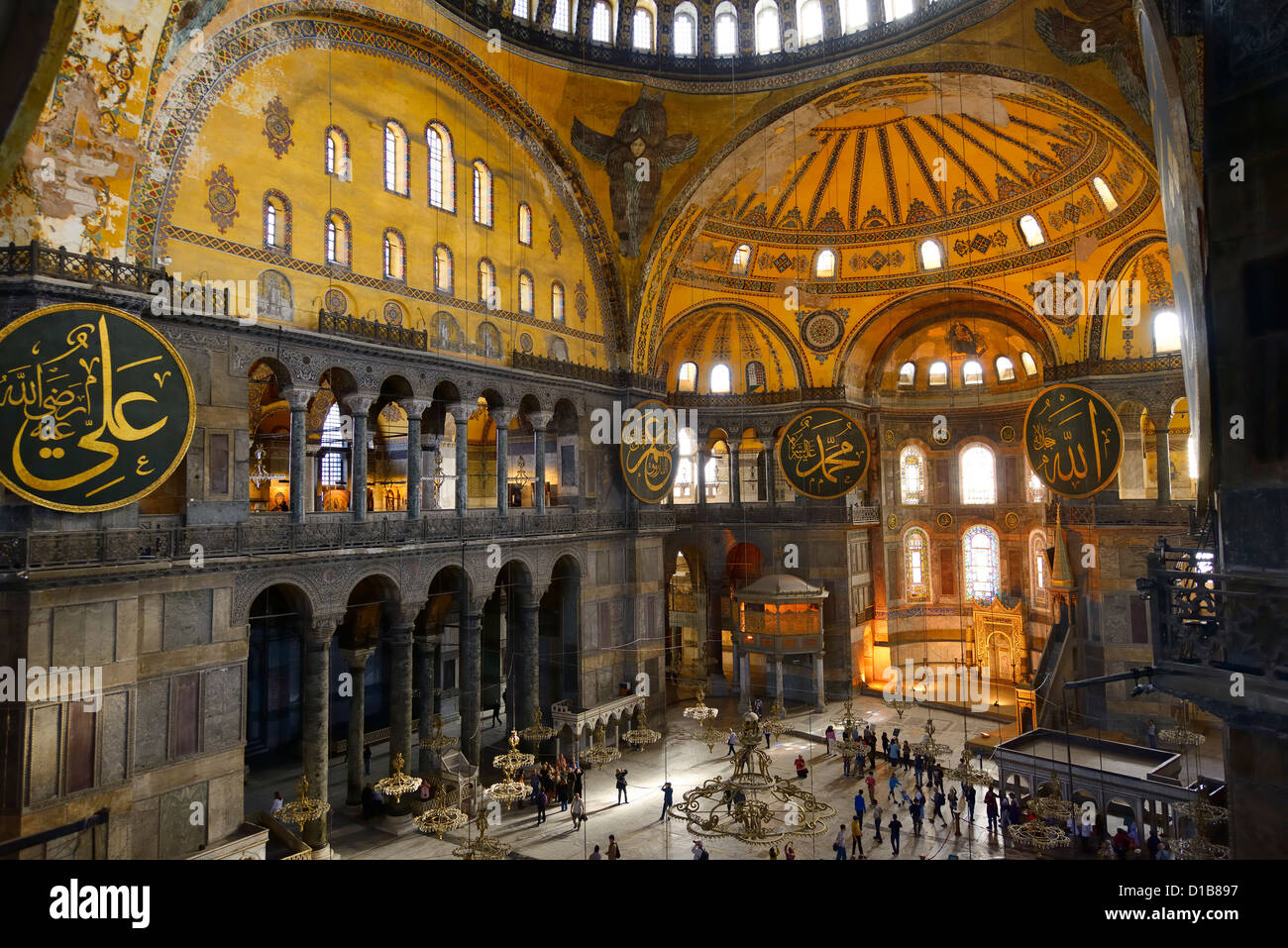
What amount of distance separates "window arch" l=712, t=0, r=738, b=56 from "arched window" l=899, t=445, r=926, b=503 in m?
14.2

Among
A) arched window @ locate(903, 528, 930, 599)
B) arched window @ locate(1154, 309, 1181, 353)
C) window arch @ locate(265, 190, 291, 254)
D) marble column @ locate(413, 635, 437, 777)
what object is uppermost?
window arch @ locate(265, 190, 291, 254)

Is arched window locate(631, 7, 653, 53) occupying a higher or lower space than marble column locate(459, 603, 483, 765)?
higher

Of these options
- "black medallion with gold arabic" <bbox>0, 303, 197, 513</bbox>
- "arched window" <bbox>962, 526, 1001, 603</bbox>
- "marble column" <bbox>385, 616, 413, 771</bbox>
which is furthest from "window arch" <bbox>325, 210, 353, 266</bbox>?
"arched window" <bbox>962, 526, 1001, 603</bbox>

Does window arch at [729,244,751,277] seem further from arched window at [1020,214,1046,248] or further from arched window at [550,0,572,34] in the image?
arched window at [550,0,572,34]

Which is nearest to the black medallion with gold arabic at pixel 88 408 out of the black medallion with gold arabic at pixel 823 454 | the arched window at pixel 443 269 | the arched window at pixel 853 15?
the arched window at pixel 443 269

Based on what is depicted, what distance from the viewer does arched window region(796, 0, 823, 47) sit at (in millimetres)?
17328

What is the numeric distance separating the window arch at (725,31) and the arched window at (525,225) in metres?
5.81

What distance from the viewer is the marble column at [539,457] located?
1705 centimetres

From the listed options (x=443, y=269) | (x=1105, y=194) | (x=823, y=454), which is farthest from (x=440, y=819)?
(x=1105, y=194)

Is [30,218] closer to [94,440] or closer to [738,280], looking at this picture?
[94,440]

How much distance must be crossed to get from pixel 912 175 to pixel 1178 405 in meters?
8.97

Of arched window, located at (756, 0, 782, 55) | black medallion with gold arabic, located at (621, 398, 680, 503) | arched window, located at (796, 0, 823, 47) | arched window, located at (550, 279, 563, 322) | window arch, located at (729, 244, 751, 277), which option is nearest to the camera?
arched window, located at (796, 0, 823, 47)

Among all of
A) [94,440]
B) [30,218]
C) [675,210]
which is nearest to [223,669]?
[94,440]

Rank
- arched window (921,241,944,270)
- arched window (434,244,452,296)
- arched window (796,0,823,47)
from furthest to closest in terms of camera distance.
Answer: arched window (921,241,944,270), arched window (796,0,823,47), arched window (434,244,452,296)
